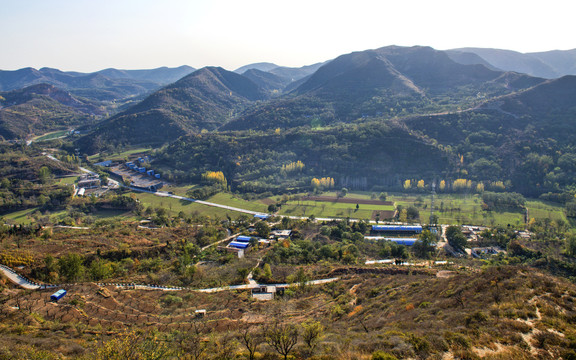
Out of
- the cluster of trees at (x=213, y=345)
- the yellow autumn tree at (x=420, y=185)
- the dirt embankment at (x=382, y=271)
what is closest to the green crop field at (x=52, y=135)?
the yellow autumn tree at (x=420, y=185)

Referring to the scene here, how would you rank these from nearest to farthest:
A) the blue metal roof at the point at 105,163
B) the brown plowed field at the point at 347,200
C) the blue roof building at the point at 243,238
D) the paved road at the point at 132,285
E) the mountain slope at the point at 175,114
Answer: the paved road at the point at 132,285, the blue roof building at the point at 243,238, the brown plowed field at the point at 347,200, the blue metal roof at the point at 105,163, the mountain slope at the point at 175,114

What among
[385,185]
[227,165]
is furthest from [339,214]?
[227,165]

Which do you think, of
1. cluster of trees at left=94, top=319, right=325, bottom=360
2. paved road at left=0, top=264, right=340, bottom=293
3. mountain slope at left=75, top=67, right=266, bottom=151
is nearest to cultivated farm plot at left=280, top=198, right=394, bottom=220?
paved road at left=0, top=264, right=340, bottom=293

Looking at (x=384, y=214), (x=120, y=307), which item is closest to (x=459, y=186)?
(x=384, y=214)

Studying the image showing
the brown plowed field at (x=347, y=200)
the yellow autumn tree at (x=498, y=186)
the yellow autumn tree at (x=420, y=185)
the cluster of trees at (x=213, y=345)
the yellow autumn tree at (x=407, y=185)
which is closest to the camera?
the cluster of trees at (x=213, y=345)

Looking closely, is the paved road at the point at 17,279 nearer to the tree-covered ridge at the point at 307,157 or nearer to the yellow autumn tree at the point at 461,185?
the tree-covered ridge at the point at 307,157

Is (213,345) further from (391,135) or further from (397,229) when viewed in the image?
(391,135)

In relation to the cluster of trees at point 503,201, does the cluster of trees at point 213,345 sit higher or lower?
higher

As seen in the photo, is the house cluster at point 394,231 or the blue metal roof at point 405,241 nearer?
the blue metal roof at point 405,241

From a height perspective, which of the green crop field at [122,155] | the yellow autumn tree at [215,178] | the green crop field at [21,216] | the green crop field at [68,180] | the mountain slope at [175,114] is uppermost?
the mountain slope at [175,114]
